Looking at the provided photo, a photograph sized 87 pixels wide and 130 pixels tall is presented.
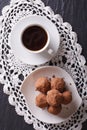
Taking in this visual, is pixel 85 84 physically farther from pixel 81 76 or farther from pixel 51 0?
pixel 51 0

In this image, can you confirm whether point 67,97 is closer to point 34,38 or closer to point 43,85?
point 43,85

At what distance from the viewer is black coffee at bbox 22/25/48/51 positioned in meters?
0.92

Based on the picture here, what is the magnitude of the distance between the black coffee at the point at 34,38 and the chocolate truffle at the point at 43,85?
88 mm

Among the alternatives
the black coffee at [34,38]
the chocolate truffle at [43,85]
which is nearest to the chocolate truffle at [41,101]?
the chocolate truffle at [43,85]

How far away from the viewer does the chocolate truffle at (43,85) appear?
0.89 metres

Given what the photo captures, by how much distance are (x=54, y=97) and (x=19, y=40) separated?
0.62 ft

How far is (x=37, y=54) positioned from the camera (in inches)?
36.3

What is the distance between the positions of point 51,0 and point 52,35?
12 cm

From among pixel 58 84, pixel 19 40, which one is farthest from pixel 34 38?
pixel 58 84

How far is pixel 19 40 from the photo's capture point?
92cm

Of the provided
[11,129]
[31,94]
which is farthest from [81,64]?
[11,129]

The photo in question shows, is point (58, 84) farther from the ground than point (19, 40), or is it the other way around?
point (19, 40)

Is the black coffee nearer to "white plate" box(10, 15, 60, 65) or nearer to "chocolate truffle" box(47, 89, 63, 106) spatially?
"white plate" box(10, 15, 60, 65)

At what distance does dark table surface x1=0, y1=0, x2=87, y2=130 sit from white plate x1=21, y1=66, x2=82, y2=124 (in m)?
0.05
